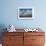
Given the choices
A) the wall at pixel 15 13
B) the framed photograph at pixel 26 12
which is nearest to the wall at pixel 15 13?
the wall at pixel 15 13

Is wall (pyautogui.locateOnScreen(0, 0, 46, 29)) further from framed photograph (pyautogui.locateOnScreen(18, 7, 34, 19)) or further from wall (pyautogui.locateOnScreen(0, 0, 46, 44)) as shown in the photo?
framed photograph (pyautogui.locateOnScreen(18, 7, 34, 19))

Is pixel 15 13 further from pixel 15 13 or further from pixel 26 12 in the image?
pixel 26 12

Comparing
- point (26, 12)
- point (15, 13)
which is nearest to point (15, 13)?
point (15, 13)

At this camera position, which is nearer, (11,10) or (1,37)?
(1,37)

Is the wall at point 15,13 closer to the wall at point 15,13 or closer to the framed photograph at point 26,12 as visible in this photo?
the wall at point 15,13

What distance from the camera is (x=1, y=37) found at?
376 cm

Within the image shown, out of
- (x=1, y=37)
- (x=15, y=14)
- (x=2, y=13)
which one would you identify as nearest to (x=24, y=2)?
(x=15, y=14)

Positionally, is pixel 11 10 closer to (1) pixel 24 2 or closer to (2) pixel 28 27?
(1) pixel 24 2

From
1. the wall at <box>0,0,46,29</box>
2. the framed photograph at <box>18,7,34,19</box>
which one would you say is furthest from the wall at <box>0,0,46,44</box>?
the framed photograph at <box>18,7,34,19</box>

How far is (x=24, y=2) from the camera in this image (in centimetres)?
→ 410

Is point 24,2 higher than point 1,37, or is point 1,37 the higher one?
point 24,2

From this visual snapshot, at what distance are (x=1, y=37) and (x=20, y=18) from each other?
91 centimetres

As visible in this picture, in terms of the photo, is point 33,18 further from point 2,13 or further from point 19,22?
point 2,13

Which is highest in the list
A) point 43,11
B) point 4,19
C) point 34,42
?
point 43,11
